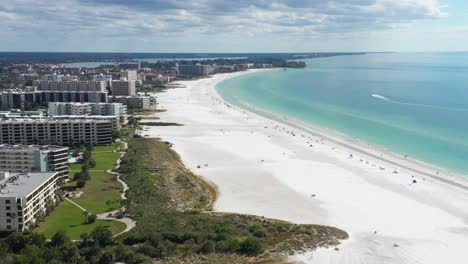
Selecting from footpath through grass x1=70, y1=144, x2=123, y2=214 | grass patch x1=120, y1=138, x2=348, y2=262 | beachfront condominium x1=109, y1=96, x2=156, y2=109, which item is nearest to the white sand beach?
grass patch x1=120, y1=138, x2=348, y2=262

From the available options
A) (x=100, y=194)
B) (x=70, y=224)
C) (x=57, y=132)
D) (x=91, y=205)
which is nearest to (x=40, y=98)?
(x=57, y=132)

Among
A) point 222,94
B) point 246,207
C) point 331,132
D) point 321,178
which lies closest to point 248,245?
point 246,207

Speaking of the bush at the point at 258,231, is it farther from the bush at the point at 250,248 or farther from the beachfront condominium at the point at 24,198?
the beachfront condominium at the point at 24,198

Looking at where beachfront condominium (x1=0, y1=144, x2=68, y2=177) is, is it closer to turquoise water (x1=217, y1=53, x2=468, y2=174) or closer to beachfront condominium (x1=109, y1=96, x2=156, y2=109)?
turquoise water (x1=217, y1=53, x2=468, y2=174)

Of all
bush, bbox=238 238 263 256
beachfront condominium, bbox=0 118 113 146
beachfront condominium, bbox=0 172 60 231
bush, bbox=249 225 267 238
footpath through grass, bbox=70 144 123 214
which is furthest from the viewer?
beachfront condominium, bbox=0 118 113 146

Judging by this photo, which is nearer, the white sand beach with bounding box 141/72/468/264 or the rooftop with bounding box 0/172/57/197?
the white sand beach with bounding box 141/72/468/264

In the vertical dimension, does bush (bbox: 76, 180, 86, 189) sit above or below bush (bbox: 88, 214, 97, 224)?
above

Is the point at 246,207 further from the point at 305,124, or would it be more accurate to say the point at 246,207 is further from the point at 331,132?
the point at 305,124

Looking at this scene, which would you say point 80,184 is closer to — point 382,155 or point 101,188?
point 101,188
